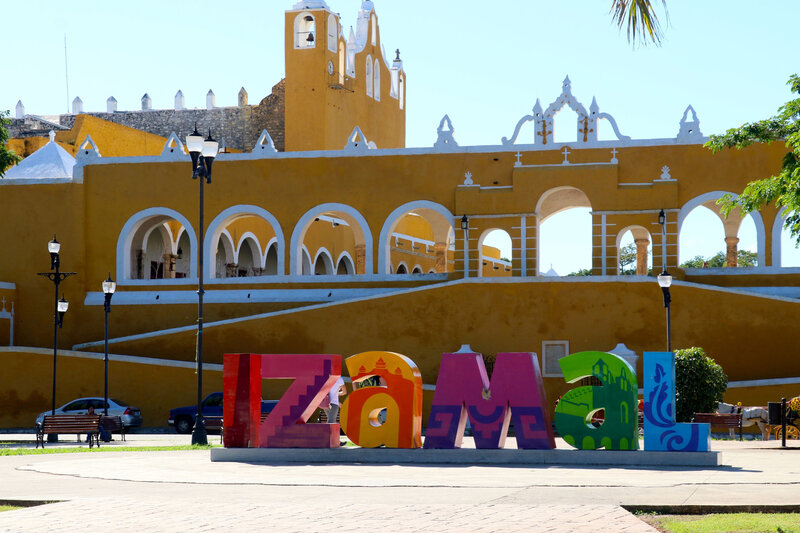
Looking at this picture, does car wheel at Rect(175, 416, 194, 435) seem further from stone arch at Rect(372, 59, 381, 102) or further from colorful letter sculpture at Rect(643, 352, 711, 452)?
stone arch at Rect(372, 59, 381, 102)

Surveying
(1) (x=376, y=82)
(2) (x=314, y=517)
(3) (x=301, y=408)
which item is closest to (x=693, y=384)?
(3) (x=301, y=408)

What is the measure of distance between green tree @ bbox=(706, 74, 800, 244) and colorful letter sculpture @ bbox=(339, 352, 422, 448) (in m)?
5.59

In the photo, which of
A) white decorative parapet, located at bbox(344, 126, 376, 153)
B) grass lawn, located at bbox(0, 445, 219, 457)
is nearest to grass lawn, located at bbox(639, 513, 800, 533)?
grass lawn, located at bbox(0, 445, 219, 457)

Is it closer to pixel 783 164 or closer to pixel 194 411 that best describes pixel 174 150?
pixel 194 411

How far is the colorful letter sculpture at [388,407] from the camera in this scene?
14.1 metres

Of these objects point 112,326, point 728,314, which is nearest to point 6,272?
point 112,326

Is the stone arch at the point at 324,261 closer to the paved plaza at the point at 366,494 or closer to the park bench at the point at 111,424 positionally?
the park bench at the point at 111,424

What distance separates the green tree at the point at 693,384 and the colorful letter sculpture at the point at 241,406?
335 inches

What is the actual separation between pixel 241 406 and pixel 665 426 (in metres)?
5.12

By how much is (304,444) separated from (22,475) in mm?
3364

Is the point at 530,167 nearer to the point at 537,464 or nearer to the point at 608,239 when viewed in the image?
the point at 608,239

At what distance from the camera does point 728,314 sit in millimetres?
25391

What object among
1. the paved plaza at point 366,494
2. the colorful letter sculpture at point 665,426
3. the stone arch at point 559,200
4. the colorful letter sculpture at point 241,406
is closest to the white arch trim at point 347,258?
the stone arch at point 559,200

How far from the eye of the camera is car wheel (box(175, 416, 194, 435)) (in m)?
24.9
